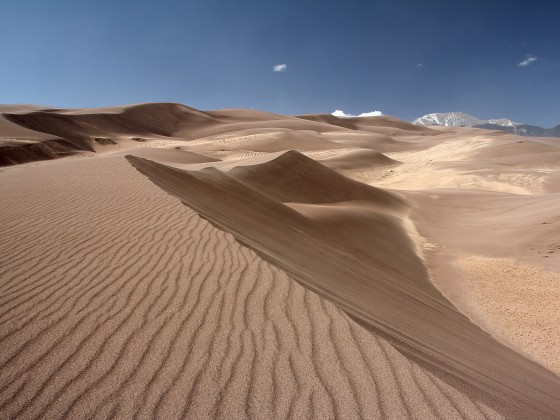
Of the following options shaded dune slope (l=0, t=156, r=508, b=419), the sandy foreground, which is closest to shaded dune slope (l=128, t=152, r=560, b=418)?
the sandy foreground

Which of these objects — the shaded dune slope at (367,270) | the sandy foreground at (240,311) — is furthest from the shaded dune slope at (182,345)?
the shaded dune slope at (367,270)

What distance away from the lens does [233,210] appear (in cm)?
765

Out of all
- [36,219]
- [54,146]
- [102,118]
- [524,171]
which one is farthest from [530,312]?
[102,118]

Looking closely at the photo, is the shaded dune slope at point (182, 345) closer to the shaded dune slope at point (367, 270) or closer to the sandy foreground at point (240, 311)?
the sandy foreground at point (240, 311)

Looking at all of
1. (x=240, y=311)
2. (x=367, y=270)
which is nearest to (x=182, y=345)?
(x=240, y=311)

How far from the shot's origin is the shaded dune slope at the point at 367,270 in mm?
3062

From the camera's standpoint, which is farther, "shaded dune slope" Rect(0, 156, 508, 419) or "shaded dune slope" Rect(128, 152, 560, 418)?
"shaded dune slope" Rect(128, 152, 560, 418)

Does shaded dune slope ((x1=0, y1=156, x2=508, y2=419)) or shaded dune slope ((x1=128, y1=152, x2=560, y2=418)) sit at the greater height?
shaded dune slope ((x1=0, y1=156, x2=508, y2=419))

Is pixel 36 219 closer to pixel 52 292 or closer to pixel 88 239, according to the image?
pixel 88 239

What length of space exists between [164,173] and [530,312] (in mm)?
8452

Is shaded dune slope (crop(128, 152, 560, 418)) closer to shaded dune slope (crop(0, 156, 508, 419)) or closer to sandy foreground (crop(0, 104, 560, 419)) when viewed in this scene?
sandy foreground (crop(0, 104, 560, 419))

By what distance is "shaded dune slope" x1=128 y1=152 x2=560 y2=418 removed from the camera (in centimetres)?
306

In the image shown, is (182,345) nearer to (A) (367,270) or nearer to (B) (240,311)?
(B) (240,311)

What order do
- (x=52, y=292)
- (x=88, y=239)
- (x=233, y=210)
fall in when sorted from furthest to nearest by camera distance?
(x=233, y=210), (x=88, y=239), (x=52, y=292)
